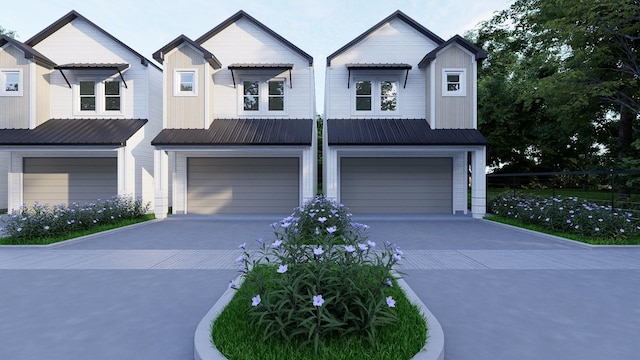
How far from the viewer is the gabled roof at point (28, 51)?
43.2 feet

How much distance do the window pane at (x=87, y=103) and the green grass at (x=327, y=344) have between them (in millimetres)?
15155

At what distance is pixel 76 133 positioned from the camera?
42.3 ft

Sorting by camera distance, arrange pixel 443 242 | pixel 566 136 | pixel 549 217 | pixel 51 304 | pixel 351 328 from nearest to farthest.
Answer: pixel 351 328 < pixel 51 304 < pixel 443 242 < pixel 549 217 < pixel 566 136

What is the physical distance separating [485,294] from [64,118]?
1778 cm

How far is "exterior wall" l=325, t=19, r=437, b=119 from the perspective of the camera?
14141mm

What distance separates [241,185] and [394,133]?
24.1ft

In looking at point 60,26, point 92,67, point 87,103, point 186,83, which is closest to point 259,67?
point 186,83

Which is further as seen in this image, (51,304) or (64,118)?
(64,118)

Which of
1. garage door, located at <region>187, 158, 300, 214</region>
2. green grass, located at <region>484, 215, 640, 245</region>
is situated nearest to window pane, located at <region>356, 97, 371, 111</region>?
garage door, located at <region>187, 158, 300, 214</region>

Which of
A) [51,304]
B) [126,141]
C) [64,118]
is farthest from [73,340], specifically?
[64,118]

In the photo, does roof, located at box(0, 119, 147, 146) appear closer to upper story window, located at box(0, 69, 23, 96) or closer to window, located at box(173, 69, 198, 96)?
upper story window, located at box(0, 69, 23, 96)

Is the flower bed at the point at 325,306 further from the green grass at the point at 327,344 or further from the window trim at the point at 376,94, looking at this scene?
A: the window trim at the point at 376,94

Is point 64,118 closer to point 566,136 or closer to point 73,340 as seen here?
point 73,340

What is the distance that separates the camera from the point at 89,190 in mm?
14281
